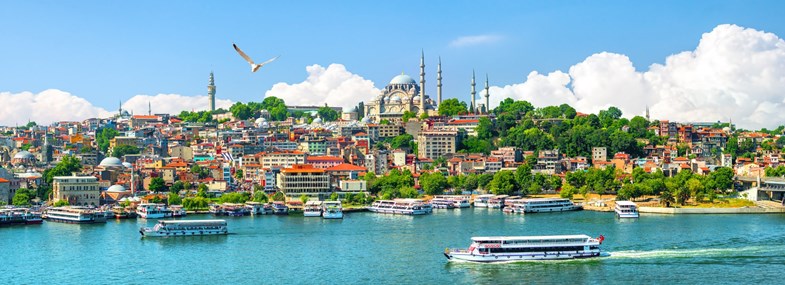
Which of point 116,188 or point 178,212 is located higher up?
point 116,188

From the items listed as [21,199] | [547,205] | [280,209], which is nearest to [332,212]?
[280,209]

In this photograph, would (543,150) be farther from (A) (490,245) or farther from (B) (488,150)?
(A) (490,245)

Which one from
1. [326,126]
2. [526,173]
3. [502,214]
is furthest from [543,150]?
[326,126]

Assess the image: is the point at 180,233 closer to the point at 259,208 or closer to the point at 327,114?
the point at 259,208

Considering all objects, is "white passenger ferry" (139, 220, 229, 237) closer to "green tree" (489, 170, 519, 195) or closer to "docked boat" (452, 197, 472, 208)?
"docked boat" (452, 197, 472, 208)

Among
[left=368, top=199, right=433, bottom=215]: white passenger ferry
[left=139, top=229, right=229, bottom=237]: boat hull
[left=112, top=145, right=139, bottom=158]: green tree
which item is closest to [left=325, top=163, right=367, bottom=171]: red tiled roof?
[left=368, top=199, right=433, bottom=215]: white passenger ferry

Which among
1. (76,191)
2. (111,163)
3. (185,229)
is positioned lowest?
(185,229)
